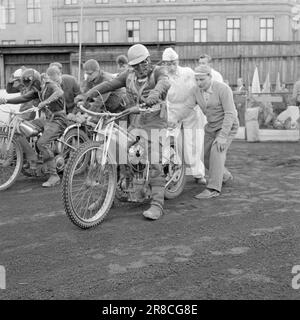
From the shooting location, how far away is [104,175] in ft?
18.2

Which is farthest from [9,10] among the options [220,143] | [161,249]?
[161,249]

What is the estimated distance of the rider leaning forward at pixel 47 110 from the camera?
793 cm

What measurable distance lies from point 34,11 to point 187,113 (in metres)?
46.6

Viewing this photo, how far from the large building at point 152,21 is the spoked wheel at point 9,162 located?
4340 centimetres

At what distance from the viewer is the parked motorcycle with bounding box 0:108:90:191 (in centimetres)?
746

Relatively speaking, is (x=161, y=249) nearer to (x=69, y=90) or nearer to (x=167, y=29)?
(x=69, y=90)

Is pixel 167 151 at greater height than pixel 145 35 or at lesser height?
lesser

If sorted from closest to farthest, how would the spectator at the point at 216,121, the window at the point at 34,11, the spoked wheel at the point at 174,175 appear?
the spoked wheel at the point at 174,175
the spectator at the point at 216,121
the window at the point at 34,11

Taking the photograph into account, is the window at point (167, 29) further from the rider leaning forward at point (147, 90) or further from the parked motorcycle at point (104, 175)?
the parked motorcycle at point (104, 175)

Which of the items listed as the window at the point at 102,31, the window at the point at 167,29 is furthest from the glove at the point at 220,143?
the window at the point at 102,31

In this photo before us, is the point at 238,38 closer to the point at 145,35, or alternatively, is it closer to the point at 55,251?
the point at 145,35

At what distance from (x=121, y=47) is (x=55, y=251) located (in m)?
23.2
